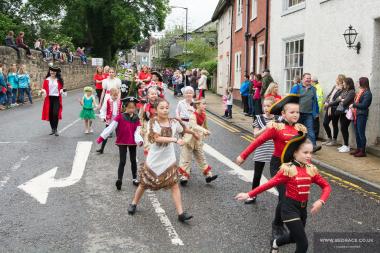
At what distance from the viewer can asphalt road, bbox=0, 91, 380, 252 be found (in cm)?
501

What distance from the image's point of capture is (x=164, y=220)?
5.79m

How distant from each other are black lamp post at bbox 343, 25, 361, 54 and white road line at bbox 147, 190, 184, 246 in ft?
24.1

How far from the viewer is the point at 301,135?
4.43m

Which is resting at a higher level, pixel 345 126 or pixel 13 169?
pixel 345 126

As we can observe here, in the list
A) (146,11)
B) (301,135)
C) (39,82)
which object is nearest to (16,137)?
(301,135)

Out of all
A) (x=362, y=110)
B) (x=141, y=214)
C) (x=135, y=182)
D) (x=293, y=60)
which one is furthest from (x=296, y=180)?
(x=293, y=60)

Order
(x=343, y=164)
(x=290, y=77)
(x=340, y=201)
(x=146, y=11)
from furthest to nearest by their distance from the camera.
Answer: (x=146, y=11) < (x=290, y=77) < (x=343, y=164) < (x=340, y=201)

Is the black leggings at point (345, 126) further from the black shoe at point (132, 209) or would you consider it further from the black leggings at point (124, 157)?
the black shoe at point (132, 209)

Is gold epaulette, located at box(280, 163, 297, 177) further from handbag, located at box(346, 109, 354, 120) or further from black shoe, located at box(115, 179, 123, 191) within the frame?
handbag, located at box(346, 109, 354, 120)

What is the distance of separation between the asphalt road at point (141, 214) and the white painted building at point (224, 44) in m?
21.6

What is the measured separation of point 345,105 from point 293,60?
587 centimetres

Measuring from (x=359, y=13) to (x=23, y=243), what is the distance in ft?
33.0

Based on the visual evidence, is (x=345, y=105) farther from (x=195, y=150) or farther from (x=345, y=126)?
(x=195, y=150)

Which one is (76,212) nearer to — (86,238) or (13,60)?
(86,238)
